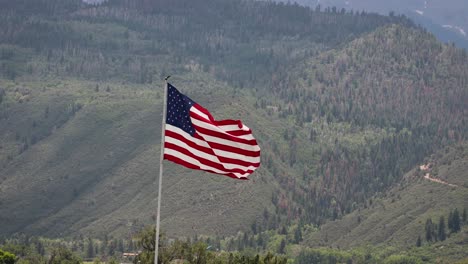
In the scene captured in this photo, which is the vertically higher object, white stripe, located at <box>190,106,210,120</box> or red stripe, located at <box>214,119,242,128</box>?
white stripe, located at <box>190,106,210,120</box>

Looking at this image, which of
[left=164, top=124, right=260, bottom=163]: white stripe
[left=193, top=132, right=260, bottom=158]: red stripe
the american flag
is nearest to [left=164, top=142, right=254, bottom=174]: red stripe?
the american flag

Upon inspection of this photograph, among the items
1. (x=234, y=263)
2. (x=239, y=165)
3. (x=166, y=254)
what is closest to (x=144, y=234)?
(x=166, y=254)

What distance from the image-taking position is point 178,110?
85312 millimetres

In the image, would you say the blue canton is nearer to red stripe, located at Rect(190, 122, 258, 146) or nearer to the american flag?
the american flag

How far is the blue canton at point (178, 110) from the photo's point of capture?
85125 mm

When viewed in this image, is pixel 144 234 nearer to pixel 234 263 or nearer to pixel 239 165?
pixel 234 263

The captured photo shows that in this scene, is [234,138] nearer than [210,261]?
Yes

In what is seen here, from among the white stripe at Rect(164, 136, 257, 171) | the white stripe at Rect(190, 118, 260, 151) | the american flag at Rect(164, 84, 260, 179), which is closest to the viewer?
the american flag at Rect(164, 84, 260, 179)

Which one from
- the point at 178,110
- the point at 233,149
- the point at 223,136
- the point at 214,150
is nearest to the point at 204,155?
the point at 214,150

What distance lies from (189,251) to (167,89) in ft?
287

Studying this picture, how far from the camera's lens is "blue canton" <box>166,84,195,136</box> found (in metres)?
85.1

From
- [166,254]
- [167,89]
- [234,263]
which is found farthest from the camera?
[166,254]

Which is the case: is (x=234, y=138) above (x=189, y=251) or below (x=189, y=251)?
above

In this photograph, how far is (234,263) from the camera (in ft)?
508
